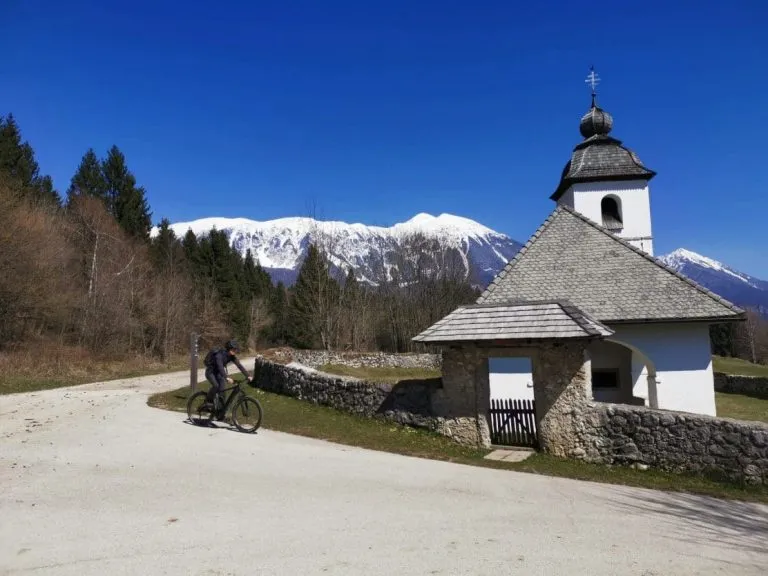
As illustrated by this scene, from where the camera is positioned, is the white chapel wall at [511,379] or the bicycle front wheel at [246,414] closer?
the bicycle front wheel at [246,414]

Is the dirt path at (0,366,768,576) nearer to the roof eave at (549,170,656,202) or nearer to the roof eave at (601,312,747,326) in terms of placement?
the roof eave at (601,312,747,326)

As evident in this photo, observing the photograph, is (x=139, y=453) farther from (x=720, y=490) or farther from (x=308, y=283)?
(x=308, y=283)

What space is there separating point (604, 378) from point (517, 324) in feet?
22.7

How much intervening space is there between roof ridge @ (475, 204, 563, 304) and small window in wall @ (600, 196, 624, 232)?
17.2ft

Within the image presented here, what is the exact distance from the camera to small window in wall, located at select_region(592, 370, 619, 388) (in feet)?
52.4

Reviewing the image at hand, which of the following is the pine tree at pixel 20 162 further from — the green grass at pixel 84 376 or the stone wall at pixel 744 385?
the stone wall at pixel 744 385

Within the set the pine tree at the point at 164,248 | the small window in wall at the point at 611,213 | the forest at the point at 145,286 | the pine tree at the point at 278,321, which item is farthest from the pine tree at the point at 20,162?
the small window in wall at the point at 611,213

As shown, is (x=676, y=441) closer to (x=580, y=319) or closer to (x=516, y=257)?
(x=580, y=319)

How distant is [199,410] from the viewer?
11594 millimetres

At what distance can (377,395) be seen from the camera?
13.1 metres

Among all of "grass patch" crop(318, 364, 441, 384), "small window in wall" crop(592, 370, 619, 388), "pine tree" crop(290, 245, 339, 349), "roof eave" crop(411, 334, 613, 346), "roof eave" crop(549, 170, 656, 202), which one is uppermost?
"roof eave" crop(549, 170, 656, 202)

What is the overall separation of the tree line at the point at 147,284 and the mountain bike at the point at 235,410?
18.0 meters

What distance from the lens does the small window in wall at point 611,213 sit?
72.6 feet

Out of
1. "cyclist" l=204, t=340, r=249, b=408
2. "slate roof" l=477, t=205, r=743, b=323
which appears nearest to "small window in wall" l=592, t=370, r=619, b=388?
"slate roof" l=477, t=205, r=743, b=323
